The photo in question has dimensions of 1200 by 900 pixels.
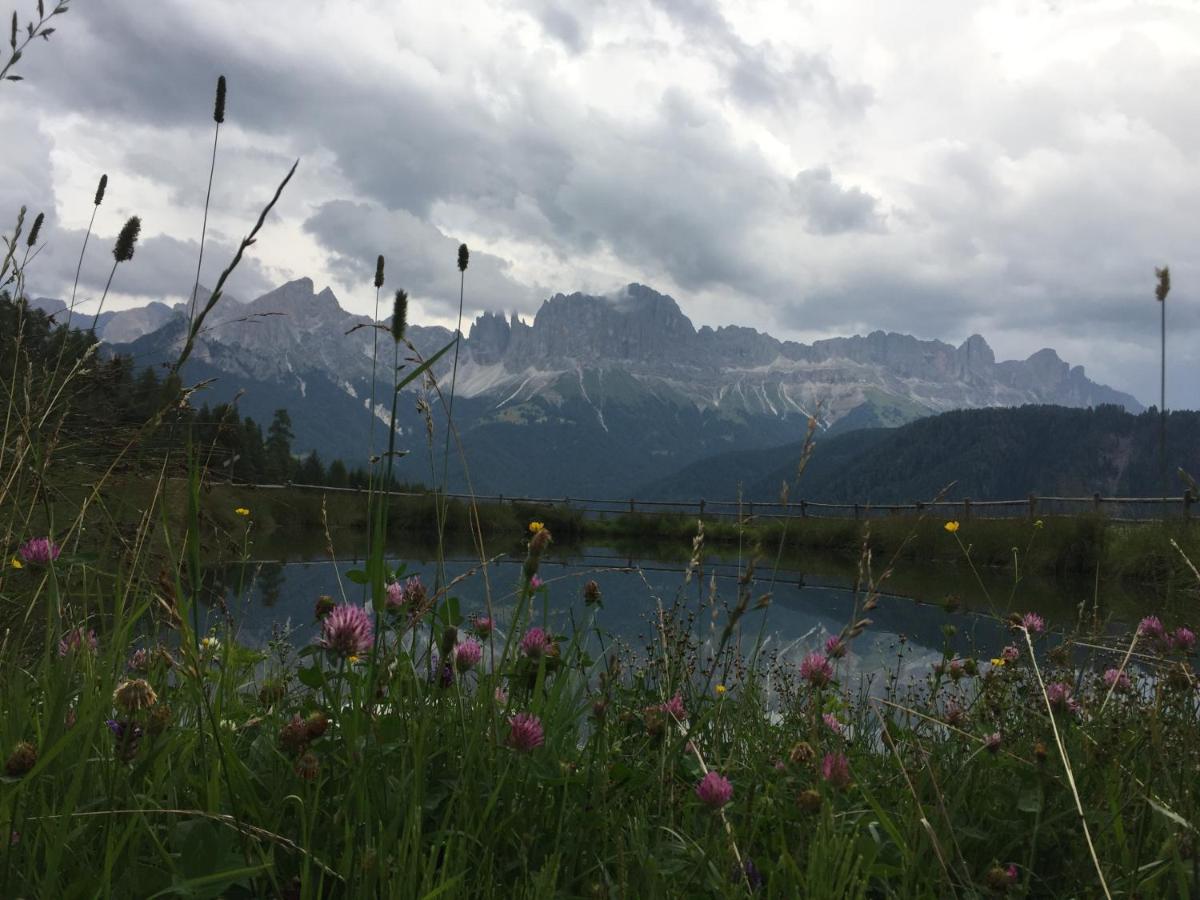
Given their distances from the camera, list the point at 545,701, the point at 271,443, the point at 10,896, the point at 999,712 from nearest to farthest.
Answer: the point at 10,896
the point at 545,701
the point at 999,712
the point at 271,443

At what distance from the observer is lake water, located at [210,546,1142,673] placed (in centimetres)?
607

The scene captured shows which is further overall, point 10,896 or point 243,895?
point 243,895

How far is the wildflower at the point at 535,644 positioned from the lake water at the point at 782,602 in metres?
2.83

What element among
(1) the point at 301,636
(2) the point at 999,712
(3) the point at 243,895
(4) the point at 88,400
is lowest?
(1) the point at 301,636

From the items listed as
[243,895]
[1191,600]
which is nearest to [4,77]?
[243,895]

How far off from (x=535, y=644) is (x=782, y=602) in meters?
9.37

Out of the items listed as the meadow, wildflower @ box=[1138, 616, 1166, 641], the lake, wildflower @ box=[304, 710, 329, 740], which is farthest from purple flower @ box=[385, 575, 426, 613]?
the lake

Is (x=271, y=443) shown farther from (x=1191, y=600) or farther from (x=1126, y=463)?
(x=1126, y=463)

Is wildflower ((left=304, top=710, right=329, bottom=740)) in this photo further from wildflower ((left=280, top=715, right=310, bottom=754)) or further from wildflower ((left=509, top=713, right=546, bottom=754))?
wildflower ((left=509, top=713, right=546, bottom=754))

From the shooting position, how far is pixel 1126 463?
112000mm

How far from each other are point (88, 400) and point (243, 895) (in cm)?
316

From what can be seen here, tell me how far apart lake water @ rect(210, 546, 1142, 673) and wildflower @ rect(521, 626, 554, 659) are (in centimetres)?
283

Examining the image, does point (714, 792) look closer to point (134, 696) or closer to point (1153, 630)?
point (134, 696)

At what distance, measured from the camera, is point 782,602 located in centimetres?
1031
